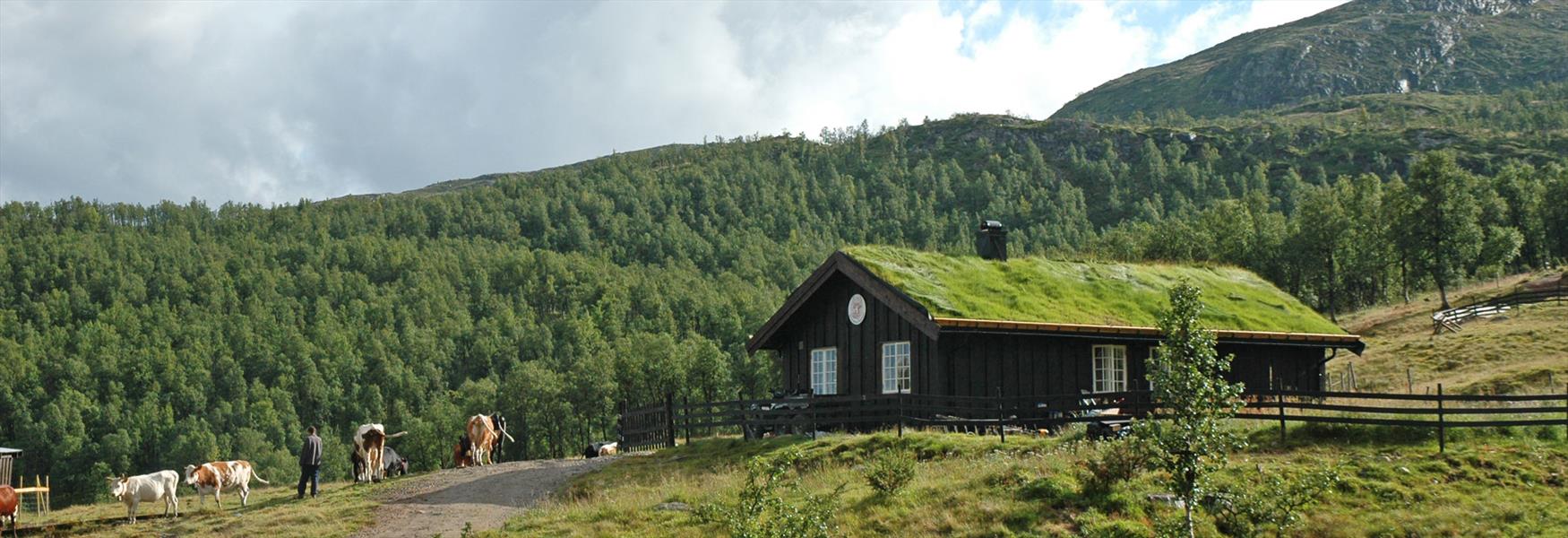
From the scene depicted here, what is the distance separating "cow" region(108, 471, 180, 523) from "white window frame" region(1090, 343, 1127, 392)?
70.1 feet

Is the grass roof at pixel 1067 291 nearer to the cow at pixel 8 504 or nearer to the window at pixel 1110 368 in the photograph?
the window at pixel 1110 368

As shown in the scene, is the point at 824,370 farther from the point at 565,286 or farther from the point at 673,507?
the point at 565,286

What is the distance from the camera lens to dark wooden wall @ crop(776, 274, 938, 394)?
1200 inches

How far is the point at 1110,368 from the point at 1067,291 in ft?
8.24

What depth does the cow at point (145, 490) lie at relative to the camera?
25.7 meters

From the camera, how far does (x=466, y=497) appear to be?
2606 centimetres

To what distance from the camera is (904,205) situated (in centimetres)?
19562

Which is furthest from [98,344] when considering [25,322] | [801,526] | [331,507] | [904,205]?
[801,526]

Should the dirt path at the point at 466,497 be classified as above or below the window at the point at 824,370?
below

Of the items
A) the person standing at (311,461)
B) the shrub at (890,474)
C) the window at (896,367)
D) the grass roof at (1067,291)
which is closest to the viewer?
the shrub at (890,474)

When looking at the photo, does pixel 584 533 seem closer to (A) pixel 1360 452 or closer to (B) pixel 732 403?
(B) pixel 732 403

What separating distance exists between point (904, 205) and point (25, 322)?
402ft

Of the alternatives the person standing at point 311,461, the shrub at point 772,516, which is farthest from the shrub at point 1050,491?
the person standing at point 311,461

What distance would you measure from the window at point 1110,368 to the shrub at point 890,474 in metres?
10.7
